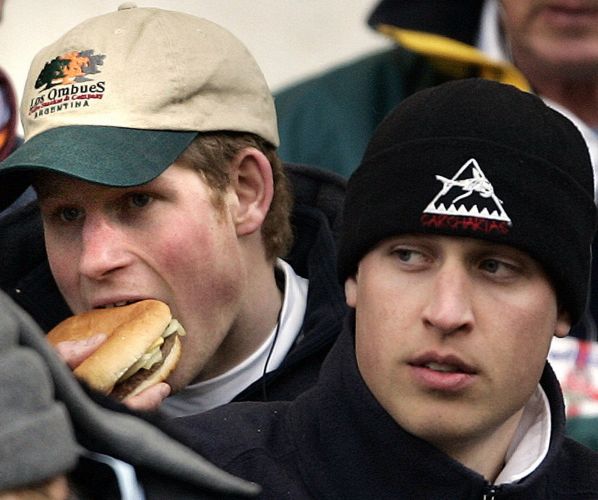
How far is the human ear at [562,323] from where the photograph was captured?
108 inches

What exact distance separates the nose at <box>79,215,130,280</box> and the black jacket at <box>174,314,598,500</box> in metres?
0.42

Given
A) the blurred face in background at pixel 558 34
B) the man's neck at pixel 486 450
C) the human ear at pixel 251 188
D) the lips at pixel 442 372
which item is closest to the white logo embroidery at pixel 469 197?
the lips at pixel 442 372

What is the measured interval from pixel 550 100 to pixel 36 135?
5.03ft

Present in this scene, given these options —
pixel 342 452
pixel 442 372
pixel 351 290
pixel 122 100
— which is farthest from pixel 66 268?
pixel 442 372

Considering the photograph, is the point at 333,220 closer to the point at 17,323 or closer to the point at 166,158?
the point at 166,158

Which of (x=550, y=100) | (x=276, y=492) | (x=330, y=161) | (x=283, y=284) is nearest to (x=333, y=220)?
(x=283, y=284)

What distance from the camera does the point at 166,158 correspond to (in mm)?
3127

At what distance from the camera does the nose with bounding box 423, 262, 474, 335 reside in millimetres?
2506

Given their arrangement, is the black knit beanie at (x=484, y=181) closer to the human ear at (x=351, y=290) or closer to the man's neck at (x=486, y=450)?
the human ear at (x=351, y=290)

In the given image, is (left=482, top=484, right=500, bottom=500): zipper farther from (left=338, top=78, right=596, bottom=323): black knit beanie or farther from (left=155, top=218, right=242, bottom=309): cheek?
(left=155, top=218, right=242, bottom=309): cheek

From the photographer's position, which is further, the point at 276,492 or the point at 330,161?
the point at 330,161

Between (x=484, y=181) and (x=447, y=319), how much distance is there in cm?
25

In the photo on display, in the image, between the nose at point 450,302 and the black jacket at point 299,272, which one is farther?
the black jacket at point 299,272

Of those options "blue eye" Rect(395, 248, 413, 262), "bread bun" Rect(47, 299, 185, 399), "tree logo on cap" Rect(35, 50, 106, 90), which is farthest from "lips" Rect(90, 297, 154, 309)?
"blue eye" Rect(395, 248, 413, 262)
